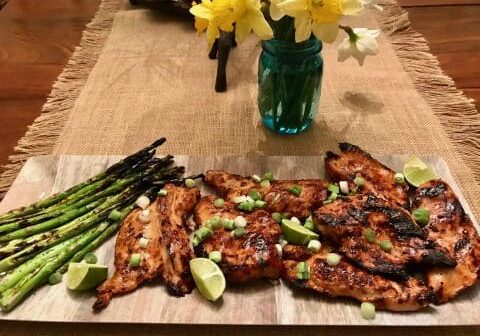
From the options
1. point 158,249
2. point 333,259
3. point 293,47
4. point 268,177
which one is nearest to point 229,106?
point 293,47

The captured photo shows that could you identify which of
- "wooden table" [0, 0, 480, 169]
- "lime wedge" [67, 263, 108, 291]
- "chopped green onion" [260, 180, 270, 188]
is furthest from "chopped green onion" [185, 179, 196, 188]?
"wooden table" [0, 0, 480, 169]

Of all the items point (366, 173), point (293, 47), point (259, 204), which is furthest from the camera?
point (293, 47)

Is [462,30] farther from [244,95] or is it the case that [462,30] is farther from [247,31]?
[247,31]

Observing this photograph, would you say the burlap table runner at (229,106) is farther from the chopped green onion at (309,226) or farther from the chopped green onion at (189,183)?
the chopped green onion at (309,226)

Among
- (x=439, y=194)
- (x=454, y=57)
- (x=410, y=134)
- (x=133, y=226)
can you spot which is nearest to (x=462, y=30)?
(x=454, y=57)

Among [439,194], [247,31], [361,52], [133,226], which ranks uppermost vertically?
[247,31]

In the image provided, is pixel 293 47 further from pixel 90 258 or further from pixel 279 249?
pixel 90 258

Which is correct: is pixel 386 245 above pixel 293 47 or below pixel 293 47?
below
